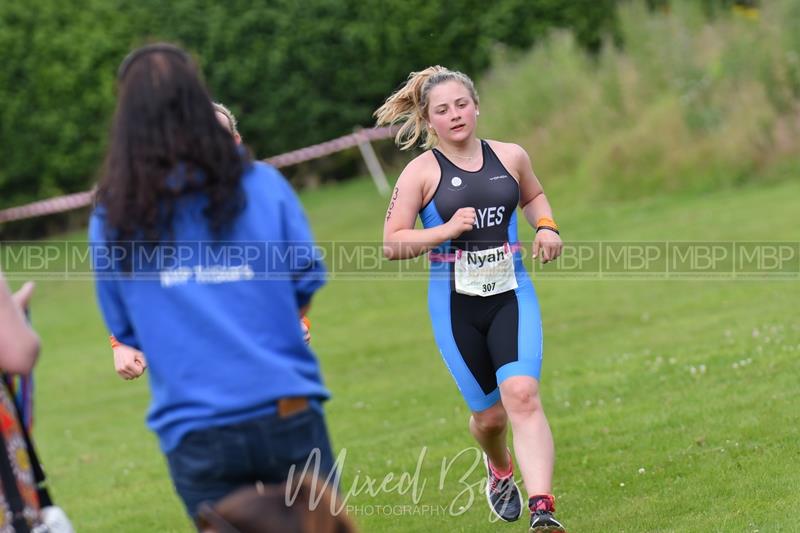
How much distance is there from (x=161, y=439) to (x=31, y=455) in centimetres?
40

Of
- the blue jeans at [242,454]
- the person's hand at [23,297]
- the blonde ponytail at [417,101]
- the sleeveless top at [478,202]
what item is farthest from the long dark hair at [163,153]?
the blonde ponytail at [417,101]

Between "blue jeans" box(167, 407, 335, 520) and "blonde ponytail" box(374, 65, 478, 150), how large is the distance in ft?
10.6

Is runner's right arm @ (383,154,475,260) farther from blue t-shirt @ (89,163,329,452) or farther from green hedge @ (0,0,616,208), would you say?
green hedge @ (0,0,616,208)

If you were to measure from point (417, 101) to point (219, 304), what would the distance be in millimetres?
3368

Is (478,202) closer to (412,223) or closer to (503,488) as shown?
(412,223)

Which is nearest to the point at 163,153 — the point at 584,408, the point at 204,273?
the point at 204,273

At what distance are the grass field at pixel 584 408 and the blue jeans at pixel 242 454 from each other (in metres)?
3.13

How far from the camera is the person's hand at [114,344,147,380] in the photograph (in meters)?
4.71

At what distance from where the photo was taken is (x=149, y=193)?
4.10 m

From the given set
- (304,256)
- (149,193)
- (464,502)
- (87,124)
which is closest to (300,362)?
(304,256)

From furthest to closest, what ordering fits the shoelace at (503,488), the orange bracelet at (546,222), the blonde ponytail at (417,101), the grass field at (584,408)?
the grass field at (584,408) → the shoelace at (503,488) → the blonde ponytail at (417,101) → the orange bracelet at (546,222)

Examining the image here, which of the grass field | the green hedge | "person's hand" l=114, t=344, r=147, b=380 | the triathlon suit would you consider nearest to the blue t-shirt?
"person's hand" l=114, t=344, r=147, b=380

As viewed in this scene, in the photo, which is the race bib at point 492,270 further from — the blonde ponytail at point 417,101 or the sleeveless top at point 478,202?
the blonde ponytail at point 417,101

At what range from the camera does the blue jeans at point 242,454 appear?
13.6 feet
